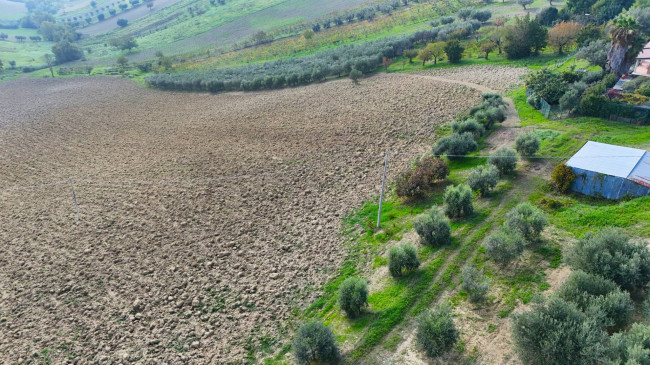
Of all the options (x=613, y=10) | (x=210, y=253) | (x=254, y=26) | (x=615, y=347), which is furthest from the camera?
(x=254, y=26)

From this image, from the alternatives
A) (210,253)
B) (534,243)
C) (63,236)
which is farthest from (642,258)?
(63,236)

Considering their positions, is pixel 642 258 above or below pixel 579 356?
above

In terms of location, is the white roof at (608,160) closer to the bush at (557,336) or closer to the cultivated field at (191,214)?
the bush at (557,336)

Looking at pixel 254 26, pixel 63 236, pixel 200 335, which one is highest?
pixel 254 26

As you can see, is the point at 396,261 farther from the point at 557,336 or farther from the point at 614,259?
the point at 614,259

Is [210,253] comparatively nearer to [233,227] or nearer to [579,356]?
[233,227]

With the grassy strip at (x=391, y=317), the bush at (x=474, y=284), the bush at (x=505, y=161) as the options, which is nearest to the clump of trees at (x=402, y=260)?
the grassy strip at (x=391, y=317)

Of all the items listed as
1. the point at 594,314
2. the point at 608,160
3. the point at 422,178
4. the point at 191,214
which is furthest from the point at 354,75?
the point at 594,314
